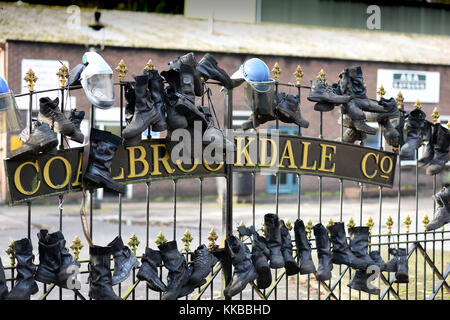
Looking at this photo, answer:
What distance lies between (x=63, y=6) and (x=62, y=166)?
18663 mm

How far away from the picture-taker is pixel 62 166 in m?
4.19

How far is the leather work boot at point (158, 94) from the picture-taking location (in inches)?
169

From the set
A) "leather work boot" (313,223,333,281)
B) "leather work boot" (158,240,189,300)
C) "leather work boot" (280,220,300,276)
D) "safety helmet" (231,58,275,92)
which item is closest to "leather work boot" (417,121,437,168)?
"leather work boot" (313,223,333,281)

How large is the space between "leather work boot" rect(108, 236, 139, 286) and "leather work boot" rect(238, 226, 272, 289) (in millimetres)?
843

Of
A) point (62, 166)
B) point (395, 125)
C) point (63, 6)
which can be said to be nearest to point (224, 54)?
point (63, 6)

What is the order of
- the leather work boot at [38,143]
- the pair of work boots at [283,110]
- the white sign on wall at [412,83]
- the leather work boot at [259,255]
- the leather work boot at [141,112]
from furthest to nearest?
the white sign on wall at [412,83]
the pair of work boots at [283,110]
the leather work boot at [259,255]
the leather work boot at [141,112]
the leather work boot at [38,143]

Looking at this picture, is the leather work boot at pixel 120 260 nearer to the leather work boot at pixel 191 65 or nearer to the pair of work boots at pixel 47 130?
the pair of work boots at pixel 47 130

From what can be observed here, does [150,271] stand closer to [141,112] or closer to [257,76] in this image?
[141,112]

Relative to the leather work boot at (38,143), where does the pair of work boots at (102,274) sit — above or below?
below

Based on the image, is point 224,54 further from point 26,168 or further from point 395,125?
point 26,168

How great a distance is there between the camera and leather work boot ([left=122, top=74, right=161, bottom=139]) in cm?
420

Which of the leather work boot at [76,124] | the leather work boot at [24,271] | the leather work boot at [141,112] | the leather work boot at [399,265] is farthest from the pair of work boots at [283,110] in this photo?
the leather work boot at [24,271]

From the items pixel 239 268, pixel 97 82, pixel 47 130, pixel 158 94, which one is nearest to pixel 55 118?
pixel 47 130

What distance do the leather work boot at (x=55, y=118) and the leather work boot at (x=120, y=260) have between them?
79 cm
